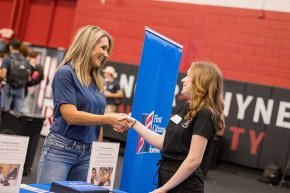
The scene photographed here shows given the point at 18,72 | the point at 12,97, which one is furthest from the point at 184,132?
the point at 12,97

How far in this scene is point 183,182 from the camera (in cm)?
256

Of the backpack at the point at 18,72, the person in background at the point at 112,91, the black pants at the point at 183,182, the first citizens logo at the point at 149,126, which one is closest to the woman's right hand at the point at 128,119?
the black pants at the point at 183,182

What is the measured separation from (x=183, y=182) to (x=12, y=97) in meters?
5.00

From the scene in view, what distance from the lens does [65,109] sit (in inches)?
101

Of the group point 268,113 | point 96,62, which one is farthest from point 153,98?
point 268,113

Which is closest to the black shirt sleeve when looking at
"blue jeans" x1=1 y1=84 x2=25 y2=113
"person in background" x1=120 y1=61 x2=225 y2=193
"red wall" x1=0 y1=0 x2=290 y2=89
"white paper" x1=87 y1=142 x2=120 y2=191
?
"person in background" x1=120 y1=61 x2=225 y2=193

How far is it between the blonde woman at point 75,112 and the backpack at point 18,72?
433 centimetres

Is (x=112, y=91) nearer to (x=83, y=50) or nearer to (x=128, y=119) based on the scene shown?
(x=128, y=119)

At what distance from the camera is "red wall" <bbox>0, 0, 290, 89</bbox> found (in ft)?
28.0

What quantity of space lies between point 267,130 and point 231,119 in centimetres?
61

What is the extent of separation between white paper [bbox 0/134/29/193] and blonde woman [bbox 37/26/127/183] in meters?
0.37

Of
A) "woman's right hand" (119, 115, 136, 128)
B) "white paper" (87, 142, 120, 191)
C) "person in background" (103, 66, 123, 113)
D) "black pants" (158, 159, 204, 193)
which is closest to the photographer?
"white paper" (87, 142, 120, 191)

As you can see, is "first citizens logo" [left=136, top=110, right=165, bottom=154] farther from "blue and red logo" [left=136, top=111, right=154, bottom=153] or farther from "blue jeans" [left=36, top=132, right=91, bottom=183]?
"blue jeans" [left=36, top=132, right=91, bottom=183]

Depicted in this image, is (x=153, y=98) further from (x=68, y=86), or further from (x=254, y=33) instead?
(x=254, y=33)
